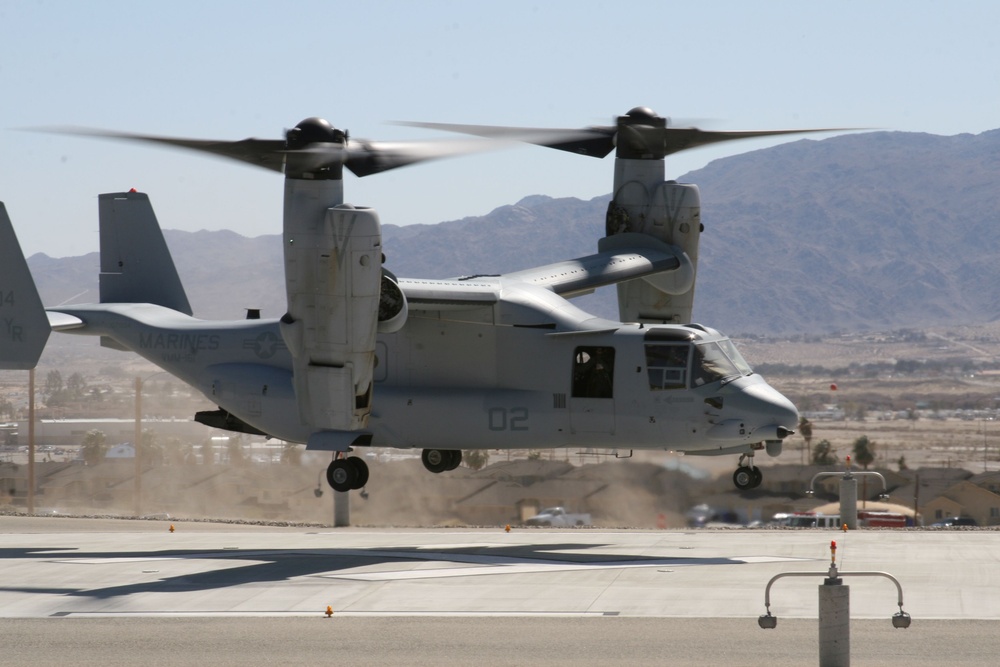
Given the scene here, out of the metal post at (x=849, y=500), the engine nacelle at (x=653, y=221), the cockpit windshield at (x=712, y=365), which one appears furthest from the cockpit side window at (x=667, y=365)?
the engine nacelle at (x=653, y=221)

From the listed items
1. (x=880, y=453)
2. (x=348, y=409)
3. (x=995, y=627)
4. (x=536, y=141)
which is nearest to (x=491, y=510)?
(x=536, y=141)

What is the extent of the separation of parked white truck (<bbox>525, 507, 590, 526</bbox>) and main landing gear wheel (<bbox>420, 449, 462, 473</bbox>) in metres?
17.6

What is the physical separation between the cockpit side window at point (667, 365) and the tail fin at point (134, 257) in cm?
1074

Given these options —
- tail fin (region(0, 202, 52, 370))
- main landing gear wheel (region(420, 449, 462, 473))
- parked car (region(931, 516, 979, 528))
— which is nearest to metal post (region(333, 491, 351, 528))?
main landing gear wheel (region(420, 449, 462, 473))

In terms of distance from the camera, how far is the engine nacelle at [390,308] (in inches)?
822

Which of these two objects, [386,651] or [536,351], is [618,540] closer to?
[536,351]

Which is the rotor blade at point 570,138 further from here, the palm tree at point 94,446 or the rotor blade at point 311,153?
the palm tree at point 94,446

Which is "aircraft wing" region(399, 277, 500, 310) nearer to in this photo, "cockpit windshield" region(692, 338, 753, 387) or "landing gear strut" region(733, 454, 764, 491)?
"cockpit windshield" region(692, 338, 753, 387)

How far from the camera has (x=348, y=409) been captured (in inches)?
821

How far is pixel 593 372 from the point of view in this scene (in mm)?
22328

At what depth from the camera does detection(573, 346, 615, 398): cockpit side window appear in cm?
2222

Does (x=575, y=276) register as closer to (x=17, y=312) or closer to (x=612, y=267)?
(x=612, y=267)

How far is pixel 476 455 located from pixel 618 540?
3626cm

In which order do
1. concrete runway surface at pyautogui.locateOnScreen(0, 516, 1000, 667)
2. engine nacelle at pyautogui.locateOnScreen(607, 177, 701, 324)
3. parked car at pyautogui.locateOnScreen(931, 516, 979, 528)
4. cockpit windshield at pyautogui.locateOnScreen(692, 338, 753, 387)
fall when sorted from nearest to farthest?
concrete runway surface at pyautogui.locateOnScreen(0, 516, 1000, 667) < cockpit windshield at pyautogui.locateOnScreen(692, 338, 753, 387) < engine nacelle at pyautogui.locateOnScreen(607, 177, 701, 324) < parked car at pyautogui.locateOnScreen(931, 516, 979, 528)
